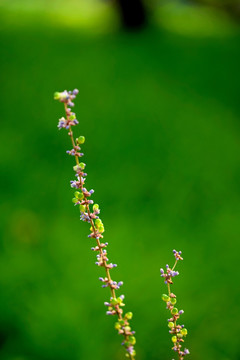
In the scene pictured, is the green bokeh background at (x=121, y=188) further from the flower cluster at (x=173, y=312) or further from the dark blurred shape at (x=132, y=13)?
the flower cluster at (x=173, y=312)

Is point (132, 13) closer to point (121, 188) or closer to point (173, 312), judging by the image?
point (121, 188)

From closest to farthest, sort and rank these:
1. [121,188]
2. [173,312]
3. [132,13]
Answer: [173,312] < [121,188] < [132,13]

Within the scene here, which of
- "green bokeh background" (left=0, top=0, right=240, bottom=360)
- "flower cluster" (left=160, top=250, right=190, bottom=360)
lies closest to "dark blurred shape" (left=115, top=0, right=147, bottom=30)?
"green bokeh background" (left=0, top=0, right=240, bottom=360)

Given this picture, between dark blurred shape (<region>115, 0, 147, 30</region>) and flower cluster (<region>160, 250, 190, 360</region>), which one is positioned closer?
flower cluster (<region>160, 250, 190, 360</region>)

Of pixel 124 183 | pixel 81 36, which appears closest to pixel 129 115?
pixel 124 183

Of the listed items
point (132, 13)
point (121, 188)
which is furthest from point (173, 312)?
point (132, 13)

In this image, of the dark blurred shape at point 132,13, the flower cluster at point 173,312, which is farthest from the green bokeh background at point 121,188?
the flower cluster at point 173,312

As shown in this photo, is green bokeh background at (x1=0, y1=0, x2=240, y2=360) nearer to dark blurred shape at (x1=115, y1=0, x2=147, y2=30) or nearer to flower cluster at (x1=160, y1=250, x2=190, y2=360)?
dark blurred shape at (x1=115, y1=0, x2=147, y2=30)

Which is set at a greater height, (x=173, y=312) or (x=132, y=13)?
(x=132, y=13)
